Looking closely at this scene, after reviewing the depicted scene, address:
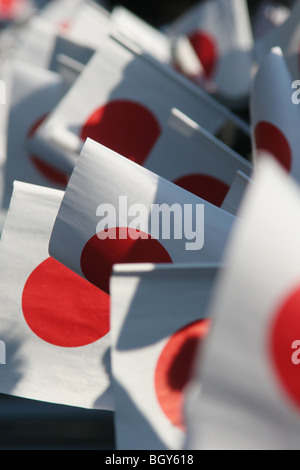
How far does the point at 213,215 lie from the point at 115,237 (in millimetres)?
161

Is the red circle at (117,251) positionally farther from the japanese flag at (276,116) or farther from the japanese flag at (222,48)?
the japanese flag at (222,48)

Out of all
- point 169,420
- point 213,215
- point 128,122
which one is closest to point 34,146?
point 128,122

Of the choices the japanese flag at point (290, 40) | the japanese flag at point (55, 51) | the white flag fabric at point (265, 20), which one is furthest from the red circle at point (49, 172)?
the white flag fabric at point (265, 20)

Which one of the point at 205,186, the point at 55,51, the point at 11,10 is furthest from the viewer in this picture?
the point at 11,10

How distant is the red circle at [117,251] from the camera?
3.05ft

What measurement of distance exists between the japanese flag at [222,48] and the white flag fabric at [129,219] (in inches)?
43.1

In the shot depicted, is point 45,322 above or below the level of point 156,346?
below

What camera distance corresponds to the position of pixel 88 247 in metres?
0.95

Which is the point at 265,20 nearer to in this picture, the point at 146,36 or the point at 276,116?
the point at 146,36

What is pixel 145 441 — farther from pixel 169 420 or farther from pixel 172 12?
pixel 172 12

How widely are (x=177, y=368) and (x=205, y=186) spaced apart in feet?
A: 1.63

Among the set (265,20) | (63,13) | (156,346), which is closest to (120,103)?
(156,346)

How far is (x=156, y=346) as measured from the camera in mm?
823

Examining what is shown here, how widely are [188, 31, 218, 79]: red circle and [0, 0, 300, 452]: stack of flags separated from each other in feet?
1.86
